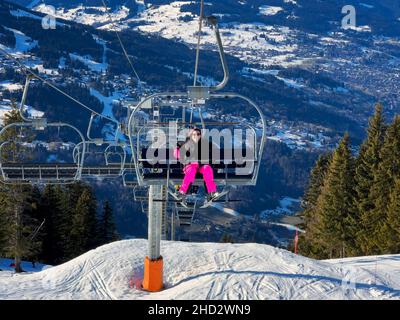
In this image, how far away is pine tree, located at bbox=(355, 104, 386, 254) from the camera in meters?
28.3

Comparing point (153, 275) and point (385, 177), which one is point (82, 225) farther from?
point (153, 275)

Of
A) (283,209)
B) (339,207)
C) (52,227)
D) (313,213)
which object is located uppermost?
(339,207)

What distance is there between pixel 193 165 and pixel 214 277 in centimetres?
460

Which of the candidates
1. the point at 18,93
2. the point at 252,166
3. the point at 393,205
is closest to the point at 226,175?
the point at 252,166

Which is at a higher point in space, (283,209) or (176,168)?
(176,168)

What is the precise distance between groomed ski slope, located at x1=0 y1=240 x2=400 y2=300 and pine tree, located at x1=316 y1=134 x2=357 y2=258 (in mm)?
11668

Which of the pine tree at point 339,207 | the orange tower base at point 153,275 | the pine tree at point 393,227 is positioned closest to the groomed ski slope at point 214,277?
the orange tower base at point 153,275

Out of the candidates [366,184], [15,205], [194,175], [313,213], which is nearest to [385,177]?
[366,184]

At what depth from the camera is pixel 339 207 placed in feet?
98.6

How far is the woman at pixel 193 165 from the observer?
39.0 feet

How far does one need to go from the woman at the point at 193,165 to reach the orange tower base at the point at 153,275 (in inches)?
159

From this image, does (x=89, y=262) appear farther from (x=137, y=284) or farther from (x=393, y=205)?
(x=393, y=205)

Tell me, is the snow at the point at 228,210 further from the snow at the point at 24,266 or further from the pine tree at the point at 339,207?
the snow at the point at 24,266

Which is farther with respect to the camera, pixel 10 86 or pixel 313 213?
pixel 10 86
